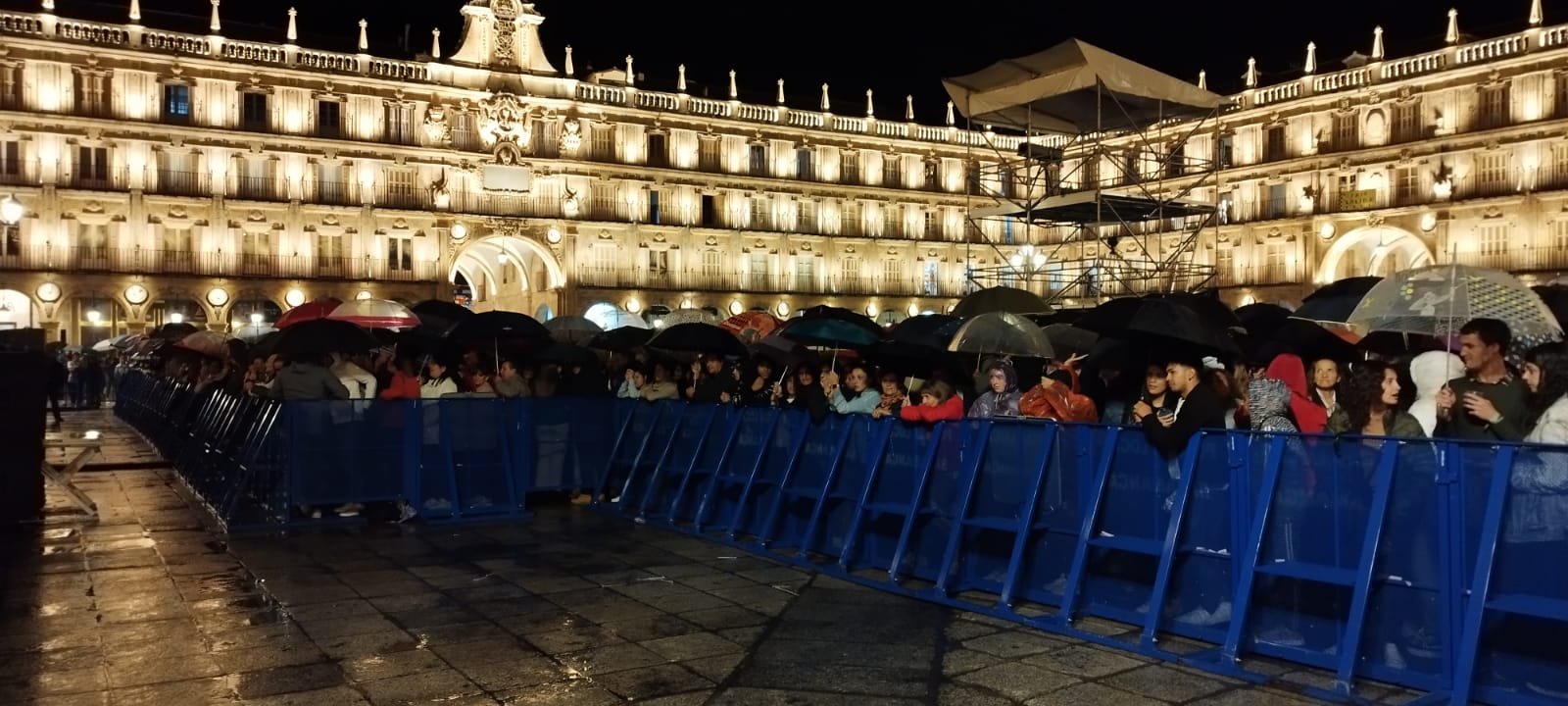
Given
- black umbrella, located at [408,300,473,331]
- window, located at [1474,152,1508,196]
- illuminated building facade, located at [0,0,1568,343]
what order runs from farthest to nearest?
window, located at [1474,152,1508,196] < illuminated building facade, located at [0,0,1568,343] < black umbrella, located at [408,300,473,331]

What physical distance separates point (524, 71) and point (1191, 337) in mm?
47118

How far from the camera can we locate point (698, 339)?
47.1 ft

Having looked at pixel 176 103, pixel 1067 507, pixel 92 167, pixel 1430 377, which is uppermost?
pixel 176 103

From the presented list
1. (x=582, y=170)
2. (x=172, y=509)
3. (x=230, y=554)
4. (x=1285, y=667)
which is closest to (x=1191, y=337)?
(x=1285, y=667)

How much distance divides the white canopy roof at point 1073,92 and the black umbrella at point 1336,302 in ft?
17.4

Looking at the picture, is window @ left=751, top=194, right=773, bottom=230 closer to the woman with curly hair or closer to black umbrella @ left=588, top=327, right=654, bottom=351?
black umbrella @ left=588, top=327, right=654, bottom=351

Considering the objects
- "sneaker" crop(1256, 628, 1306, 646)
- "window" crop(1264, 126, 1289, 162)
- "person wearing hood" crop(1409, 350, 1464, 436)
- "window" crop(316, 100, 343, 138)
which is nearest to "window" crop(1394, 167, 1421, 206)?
"window" crop(1264, 126, 1289, 162)

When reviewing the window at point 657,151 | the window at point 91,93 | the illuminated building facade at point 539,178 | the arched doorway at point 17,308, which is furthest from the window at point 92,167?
the window at point 657,151

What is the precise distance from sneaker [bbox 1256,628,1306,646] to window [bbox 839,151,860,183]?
5472cm

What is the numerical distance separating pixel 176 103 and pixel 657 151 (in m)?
19.8

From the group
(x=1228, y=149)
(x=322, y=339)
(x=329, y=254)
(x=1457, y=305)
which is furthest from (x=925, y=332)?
(x=1228, y=149)

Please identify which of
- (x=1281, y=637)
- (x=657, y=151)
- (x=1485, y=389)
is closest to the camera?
(x=1485, y=389)

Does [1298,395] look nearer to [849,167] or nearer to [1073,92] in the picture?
[1073,92]

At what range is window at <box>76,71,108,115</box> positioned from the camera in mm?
43594
